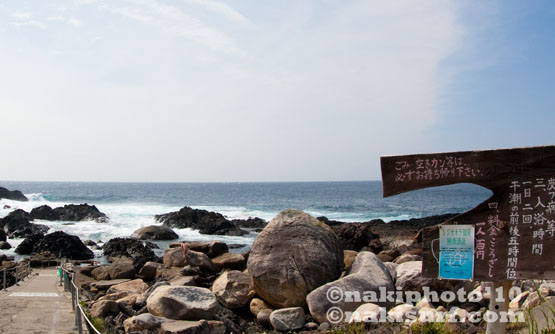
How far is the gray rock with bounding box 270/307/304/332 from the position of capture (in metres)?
8.30

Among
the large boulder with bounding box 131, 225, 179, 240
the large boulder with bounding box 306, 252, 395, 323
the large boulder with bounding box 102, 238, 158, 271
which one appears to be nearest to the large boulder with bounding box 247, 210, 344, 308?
the large boulder with bounding box 306, 252, 395, 323

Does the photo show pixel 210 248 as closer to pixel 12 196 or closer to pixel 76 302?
pixel 76 302

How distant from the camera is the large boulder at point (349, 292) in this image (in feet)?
27.3

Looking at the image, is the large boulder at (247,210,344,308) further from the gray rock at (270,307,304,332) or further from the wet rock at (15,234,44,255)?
the wet rock at (15,234,44,255)

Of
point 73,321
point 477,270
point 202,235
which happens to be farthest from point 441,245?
point 202,235

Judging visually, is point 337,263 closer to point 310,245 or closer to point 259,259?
point 310,245

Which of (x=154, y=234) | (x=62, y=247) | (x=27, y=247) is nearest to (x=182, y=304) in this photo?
(x=62, y=247)

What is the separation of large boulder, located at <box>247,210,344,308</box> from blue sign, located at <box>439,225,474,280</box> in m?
4.82

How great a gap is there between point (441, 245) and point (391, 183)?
79 centimetres

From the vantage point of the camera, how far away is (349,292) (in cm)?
839

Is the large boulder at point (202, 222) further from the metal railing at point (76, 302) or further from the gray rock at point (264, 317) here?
the gray rock at point (264, 317)

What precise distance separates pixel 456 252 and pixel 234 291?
6.32m

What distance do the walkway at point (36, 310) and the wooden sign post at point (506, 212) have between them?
21.4 feet

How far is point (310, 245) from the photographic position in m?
9.55
